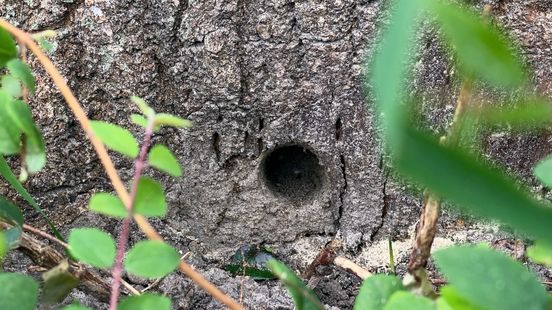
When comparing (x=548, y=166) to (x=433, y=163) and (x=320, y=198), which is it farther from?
(x=320, y=198)

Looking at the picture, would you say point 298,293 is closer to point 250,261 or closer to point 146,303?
point 146,303

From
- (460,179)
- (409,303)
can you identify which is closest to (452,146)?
(460,179)

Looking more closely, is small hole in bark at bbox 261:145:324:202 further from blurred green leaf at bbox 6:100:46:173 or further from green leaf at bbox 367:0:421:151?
green leaf at bbox 367:0:421:151

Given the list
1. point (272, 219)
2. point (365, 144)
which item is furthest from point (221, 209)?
point (365, 144)

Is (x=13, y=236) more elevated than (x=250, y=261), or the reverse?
(x=13, y=236)

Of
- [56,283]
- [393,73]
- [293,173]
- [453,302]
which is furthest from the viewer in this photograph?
[293,173]

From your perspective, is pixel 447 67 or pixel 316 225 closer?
pixel 447 67
